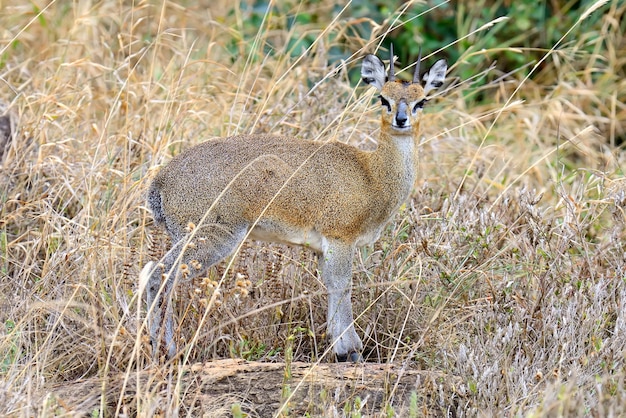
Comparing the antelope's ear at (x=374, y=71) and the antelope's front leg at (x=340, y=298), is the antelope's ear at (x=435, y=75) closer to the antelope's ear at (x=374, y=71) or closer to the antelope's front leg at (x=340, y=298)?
the antelope's ear at (x=374, y=71)

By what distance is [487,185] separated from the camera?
24.1 ft

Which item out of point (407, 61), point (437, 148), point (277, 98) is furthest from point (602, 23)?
point (277, 98)

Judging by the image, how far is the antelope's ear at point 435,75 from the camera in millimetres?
5320

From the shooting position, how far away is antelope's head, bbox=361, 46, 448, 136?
5125mm

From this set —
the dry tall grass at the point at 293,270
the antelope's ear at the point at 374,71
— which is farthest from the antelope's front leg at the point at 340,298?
the antelope's ear at the point at 374,71

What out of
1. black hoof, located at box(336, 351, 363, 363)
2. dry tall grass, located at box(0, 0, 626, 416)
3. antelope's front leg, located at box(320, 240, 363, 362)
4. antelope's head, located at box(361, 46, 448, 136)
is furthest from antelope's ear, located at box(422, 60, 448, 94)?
black hoof, located at box(336, 351, 363, 363)

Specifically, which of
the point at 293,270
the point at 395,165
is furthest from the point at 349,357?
the point at 395,165

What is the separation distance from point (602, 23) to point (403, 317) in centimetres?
552

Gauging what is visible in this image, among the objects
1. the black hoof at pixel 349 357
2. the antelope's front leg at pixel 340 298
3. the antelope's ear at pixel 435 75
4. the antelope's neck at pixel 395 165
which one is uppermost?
the antelope's ear at pixel 435 75

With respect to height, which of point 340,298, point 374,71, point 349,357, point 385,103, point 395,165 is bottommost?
point 349,357

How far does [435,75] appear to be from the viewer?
5.35 meters

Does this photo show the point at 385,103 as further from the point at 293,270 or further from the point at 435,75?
the point at 293,270

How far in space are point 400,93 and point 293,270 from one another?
3.82 feet

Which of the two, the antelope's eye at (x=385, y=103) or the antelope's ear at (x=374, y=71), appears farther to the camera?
the antelope's ear at (x=374, y=71)
